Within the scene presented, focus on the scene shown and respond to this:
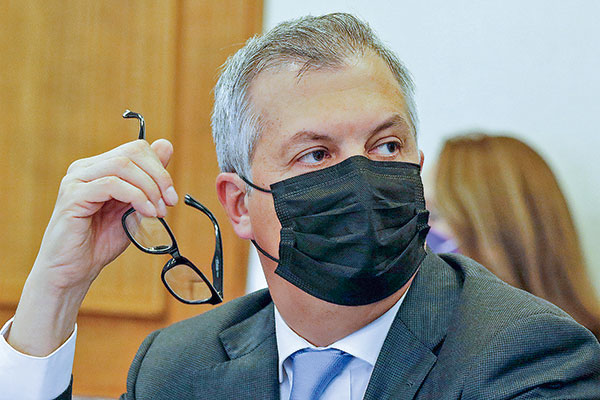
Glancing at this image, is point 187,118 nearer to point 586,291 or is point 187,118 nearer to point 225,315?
point 225,315

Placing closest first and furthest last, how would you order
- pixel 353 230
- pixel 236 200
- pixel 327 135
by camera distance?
1. pixel 353 230
2. pixel 327 135
3. pixel 236 200

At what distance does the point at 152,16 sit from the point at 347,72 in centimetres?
151

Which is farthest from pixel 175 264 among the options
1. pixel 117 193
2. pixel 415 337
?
pixel 415 337

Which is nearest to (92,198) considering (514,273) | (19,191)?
(19,191)

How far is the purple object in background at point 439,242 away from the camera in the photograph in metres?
3.00

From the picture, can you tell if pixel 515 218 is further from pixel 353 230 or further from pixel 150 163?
pixel 150 163

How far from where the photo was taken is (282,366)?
1786 mm

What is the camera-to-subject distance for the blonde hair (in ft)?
9.20

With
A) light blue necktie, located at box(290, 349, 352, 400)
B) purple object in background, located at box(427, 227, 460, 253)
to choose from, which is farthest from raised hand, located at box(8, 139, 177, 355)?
purple object in background, located at box(427, 227, 460, 253)

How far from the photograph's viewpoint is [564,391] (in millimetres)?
1393

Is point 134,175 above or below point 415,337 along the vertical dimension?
above

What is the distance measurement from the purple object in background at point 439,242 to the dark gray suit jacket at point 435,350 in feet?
3.75

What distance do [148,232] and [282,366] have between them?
43 cm

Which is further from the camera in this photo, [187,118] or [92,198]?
[187,118]
